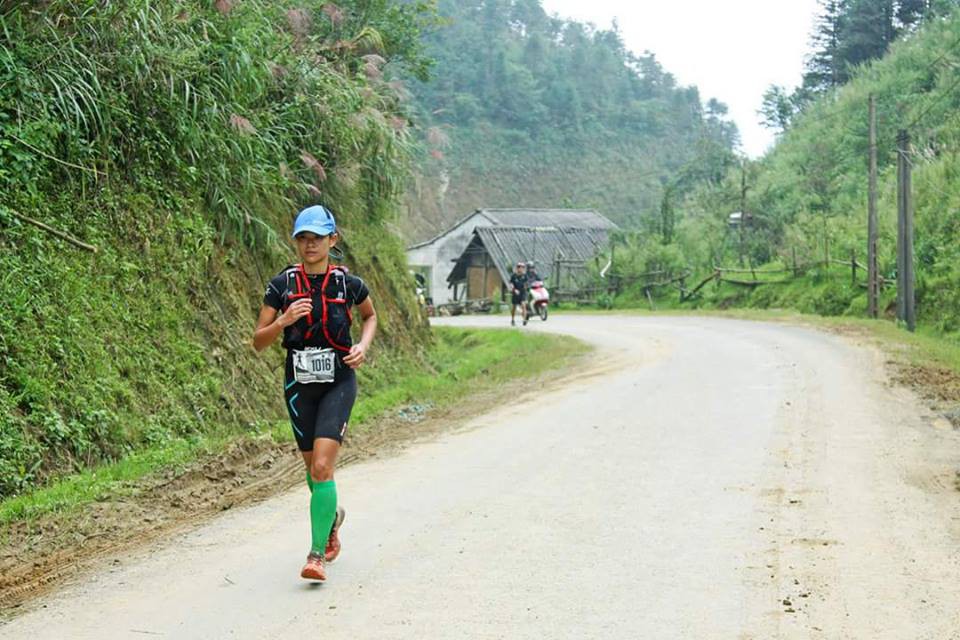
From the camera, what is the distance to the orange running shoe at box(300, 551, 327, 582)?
5.89 m

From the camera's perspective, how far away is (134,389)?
10359mm

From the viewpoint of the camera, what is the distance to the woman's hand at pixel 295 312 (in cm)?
604

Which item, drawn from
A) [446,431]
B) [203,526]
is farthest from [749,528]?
[446,431]

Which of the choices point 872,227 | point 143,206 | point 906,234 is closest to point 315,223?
point 143,206

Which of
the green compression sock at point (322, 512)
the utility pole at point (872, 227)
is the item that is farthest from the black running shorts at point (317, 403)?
the utility pole at point (872, 227)

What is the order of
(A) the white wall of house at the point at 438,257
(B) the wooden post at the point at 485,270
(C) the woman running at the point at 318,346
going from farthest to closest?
1. (A) the white wall of house at the point at 438,257
2. (B) the wooden post at the point at 485,270
3. (C) the woman running at the point at 318,346

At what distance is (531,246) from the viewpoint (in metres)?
56.8

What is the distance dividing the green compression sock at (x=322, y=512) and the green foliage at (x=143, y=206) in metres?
3.29

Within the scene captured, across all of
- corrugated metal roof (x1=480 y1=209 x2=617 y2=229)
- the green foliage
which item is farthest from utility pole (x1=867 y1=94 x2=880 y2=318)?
corrugated metal roof (x1=480 y1=209 x2=617 y2=229)

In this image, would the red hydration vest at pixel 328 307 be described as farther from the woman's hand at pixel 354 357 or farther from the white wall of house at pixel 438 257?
the white wall of house at pixel 438 257

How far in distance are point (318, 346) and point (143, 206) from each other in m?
6.40

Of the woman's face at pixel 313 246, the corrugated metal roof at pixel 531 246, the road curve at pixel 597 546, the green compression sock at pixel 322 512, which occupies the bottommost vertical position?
the road curve at pixel 597 546

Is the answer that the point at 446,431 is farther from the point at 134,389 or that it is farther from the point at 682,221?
the point at 682,221

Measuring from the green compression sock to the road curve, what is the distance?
239mm
